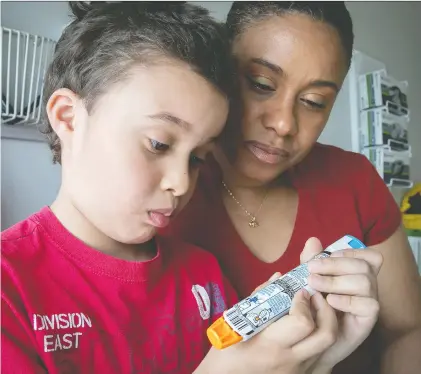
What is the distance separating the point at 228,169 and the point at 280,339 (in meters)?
0.39

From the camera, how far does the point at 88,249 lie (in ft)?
1.75

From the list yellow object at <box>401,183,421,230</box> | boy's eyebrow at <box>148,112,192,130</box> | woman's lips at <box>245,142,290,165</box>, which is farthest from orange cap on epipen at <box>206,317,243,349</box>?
yellow object at <box>401,183,421,230</box>

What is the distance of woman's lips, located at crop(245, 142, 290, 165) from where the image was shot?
70 cm

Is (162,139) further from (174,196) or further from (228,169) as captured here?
(228,169)

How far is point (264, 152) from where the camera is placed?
709 mm

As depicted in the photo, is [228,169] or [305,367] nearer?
[305,367]

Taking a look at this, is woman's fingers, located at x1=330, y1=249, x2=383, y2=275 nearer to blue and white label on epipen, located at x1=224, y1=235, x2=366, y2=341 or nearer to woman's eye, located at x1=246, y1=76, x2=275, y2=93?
blue and white label on epipen, located at x1=224, y1=235, x2=366, y2=341

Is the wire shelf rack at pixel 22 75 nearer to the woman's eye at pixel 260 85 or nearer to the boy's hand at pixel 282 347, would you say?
the woman's eye at pixel 260 85

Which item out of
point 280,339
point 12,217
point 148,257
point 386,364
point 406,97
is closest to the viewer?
point 280,339

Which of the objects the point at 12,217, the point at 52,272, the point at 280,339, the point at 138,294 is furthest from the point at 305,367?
the point at 12,217

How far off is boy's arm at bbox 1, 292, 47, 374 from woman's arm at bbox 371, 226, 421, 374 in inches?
24.7

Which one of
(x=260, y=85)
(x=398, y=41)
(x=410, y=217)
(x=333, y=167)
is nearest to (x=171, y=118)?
(x=260, y=85)

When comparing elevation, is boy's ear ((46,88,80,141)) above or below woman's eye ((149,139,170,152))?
above

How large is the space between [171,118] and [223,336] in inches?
9.8
